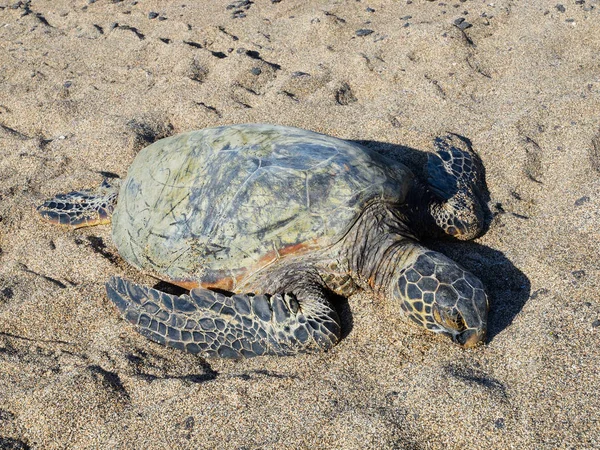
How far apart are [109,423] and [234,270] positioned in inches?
42.8

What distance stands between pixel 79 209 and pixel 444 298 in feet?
9.00

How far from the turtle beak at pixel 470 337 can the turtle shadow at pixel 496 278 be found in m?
0.13

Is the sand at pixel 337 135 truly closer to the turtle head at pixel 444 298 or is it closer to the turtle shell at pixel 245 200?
the turtle head at pixel 444 298

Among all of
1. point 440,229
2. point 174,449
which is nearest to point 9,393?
point 174,449

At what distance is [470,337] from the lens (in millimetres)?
2613

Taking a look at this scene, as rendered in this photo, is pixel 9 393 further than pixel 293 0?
No

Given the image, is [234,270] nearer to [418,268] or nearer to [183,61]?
[418,268]

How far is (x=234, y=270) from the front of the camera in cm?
309

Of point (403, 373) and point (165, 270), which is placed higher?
point (403, 373)

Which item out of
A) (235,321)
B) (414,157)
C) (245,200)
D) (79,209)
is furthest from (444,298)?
(79,209)

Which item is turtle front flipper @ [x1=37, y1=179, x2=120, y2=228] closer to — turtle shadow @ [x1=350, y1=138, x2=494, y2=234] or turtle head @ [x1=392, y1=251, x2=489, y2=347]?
turtle shadow @ [x1=350, y1=138, x2=494, y2=234]

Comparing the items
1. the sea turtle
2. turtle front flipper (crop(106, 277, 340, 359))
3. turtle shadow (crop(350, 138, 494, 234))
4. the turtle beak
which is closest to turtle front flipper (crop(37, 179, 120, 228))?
the sea turtle

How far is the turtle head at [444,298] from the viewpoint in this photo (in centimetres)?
262

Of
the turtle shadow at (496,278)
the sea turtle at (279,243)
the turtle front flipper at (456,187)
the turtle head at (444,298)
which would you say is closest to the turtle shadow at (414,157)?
the turtle front flipper at (456,187)
